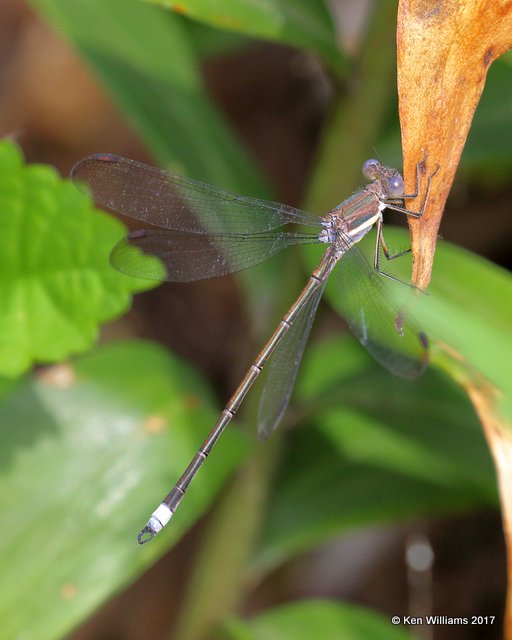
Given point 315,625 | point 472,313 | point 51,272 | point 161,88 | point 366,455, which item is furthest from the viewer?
point 366,455

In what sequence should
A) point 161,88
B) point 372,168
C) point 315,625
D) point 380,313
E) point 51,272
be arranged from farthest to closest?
point 161,88 → point 315,625 → point 372,168 → point 380,313 → point 51,272

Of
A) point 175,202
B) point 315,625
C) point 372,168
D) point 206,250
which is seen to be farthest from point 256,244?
point 315,625

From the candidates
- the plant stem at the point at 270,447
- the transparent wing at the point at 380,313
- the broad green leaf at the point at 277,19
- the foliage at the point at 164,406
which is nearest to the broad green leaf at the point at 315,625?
the foliage at the point at 164,406

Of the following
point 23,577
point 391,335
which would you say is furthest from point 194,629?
point 391,335

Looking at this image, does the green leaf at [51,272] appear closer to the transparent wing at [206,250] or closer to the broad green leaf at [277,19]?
the transparent wing at [206,250]

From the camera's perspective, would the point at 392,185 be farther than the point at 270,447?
No

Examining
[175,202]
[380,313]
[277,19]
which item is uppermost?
[277,19]

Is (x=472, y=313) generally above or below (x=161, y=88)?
below

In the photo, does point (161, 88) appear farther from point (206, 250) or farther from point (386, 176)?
point (386, 176)
